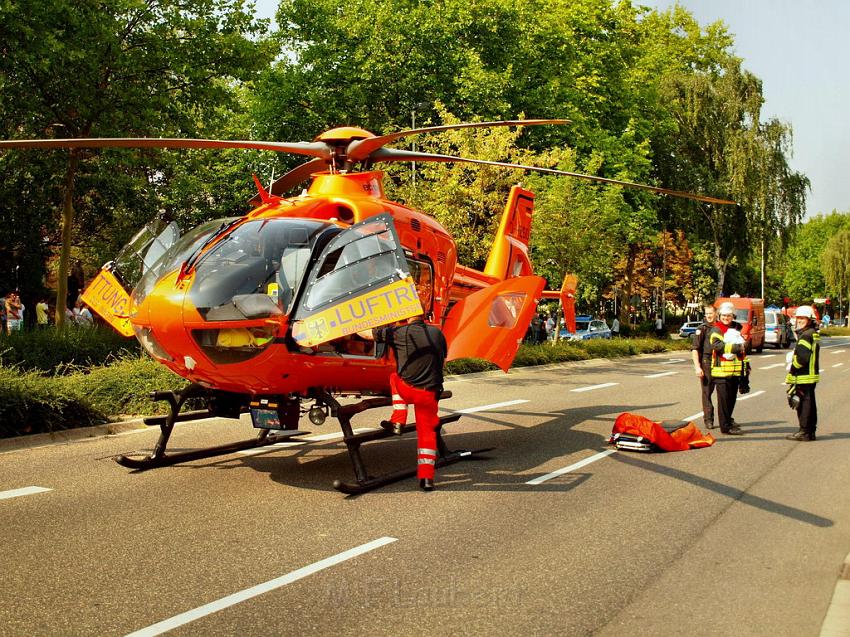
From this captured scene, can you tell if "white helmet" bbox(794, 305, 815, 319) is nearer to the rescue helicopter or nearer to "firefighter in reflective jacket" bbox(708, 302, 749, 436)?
"firefighter in reflective jacket" bbox(708, 302, 749, 436)

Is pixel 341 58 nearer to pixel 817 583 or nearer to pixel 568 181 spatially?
pixel 568 181

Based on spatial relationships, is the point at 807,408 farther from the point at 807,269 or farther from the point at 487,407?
the point at 807,269

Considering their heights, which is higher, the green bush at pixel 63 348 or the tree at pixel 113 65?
the tree at pixel 113 65

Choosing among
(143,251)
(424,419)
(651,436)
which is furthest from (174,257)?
(651,436)

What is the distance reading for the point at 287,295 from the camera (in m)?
7.43

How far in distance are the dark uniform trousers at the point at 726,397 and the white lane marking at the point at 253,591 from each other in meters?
7.14

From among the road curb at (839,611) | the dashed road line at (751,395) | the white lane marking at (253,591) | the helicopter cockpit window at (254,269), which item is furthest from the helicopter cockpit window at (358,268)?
the dashed road line at (751,395)

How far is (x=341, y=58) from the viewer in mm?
31188

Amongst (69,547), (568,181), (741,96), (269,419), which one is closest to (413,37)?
(568,181)

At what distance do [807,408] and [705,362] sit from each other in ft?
5.25

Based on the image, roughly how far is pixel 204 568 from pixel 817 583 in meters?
4.00

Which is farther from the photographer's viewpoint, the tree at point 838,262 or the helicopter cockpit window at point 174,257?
the tree at point 838,262

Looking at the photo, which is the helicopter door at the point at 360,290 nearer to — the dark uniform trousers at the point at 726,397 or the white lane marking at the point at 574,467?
the white lane marking at the point at 574,467

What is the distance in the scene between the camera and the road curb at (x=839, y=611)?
171 inches
